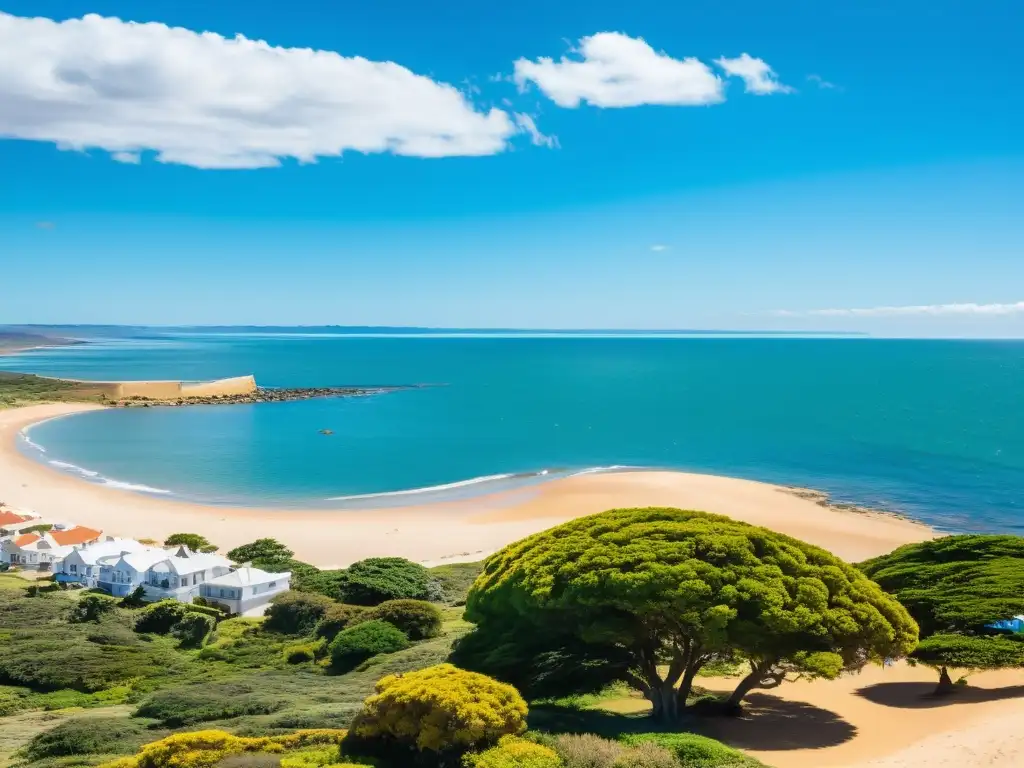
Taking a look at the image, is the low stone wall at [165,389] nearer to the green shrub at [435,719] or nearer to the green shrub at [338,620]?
the green shrub at [338,620]

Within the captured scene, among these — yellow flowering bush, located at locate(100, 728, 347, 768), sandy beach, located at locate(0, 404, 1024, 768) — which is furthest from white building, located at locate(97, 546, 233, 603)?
yellow flowering bush, located at locate(100, 728, 347, 768)

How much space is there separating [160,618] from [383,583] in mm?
8276

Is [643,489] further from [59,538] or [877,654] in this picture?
[877,654]

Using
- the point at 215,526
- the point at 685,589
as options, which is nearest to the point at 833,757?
the point at 685,589

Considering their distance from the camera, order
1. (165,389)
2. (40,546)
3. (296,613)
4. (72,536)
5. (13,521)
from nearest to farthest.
A: (296,613)
(40,546)
(72,536)
(13,521)
(165,389)

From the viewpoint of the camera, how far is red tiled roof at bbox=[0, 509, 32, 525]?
141 ft

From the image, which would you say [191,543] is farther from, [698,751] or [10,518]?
[698,751]

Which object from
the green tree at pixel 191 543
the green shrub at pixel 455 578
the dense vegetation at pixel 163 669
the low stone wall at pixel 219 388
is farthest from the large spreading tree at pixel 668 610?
the low stone wall at pixel 219 388

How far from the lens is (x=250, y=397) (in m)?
118

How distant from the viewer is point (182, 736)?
13.9 meters

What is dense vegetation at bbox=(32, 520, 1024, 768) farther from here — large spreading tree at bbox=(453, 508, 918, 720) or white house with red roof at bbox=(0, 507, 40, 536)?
white house with red roof at bbox=(0, 507, 40, 536)

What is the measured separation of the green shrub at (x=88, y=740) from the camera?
15.6 m

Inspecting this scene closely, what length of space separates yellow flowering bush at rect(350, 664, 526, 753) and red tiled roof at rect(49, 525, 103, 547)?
3069 centimetres

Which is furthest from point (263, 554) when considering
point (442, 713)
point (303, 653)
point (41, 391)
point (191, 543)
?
point (41, 391)
